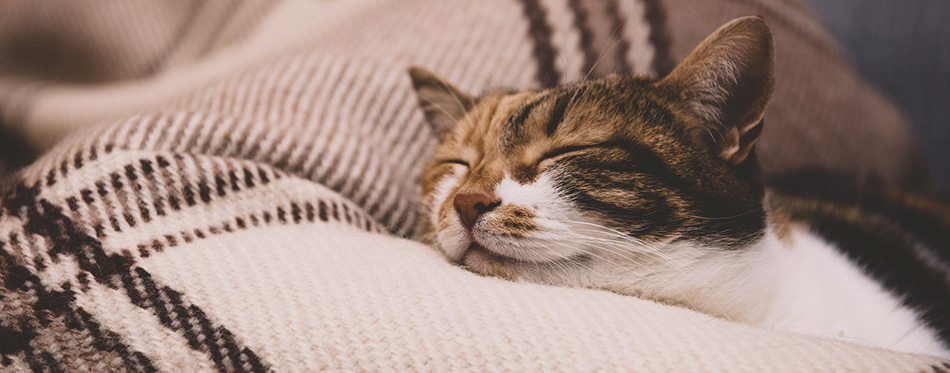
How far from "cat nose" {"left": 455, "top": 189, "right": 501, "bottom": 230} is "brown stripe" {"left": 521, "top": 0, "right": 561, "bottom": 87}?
0.41 meters

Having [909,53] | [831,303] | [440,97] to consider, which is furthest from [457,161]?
[909,53]

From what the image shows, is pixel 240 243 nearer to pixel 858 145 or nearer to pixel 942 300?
pixel 942 300

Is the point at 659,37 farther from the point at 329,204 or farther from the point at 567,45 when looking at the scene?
the point at 329,204

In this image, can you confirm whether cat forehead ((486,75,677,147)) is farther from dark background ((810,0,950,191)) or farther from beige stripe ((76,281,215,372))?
dark background ((810,0,950,191))

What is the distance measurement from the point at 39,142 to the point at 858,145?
1.69m

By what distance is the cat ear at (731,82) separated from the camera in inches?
19.2

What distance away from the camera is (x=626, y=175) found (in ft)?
1.66

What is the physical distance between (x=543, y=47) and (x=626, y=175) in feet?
1.44

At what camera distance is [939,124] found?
1122 mm

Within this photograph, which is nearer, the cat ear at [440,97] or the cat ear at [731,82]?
the cat ear at [731,82]

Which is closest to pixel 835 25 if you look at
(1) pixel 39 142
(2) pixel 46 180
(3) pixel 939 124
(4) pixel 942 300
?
(3) pixel 939 124

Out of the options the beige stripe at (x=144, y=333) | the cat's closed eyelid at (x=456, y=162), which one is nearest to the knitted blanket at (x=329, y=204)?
the beige stripe at (x=144, y=333)

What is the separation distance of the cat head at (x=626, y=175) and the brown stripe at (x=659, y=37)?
0.34 metres

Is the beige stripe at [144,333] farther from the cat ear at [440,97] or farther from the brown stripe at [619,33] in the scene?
the brown stripe at [619,33]
